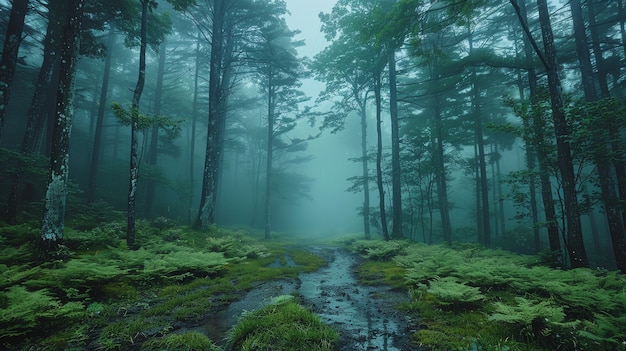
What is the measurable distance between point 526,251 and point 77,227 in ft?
101

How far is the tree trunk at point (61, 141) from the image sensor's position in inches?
301

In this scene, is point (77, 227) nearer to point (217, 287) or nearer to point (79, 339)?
point (217, 287)

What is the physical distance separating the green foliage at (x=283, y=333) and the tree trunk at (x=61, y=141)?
23.9 feet

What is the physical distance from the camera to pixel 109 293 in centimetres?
582

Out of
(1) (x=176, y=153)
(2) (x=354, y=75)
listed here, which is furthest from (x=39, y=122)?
(2) (x=354, y=75)

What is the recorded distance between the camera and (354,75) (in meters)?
19.3

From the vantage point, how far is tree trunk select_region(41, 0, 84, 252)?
7648 millimetres

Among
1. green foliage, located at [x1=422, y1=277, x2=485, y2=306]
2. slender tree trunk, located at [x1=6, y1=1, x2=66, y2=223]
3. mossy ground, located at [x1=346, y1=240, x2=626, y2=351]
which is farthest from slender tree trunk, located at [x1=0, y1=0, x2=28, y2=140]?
green foliage, located at [x1=422, y1=277, x2=485, y2=306]

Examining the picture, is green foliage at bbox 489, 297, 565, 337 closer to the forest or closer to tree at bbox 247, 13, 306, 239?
the forest

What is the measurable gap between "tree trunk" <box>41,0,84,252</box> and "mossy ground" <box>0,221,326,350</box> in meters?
0.64

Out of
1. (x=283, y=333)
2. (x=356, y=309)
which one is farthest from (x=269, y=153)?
(x=283, y=333)

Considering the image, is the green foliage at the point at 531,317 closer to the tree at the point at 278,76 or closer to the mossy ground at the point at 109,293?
the mossy ground at the point at 109,293

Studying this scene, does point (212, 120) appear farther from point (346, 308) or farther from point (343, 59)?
point (346, 308)

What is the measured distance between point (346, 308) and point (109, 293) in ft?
17.6
